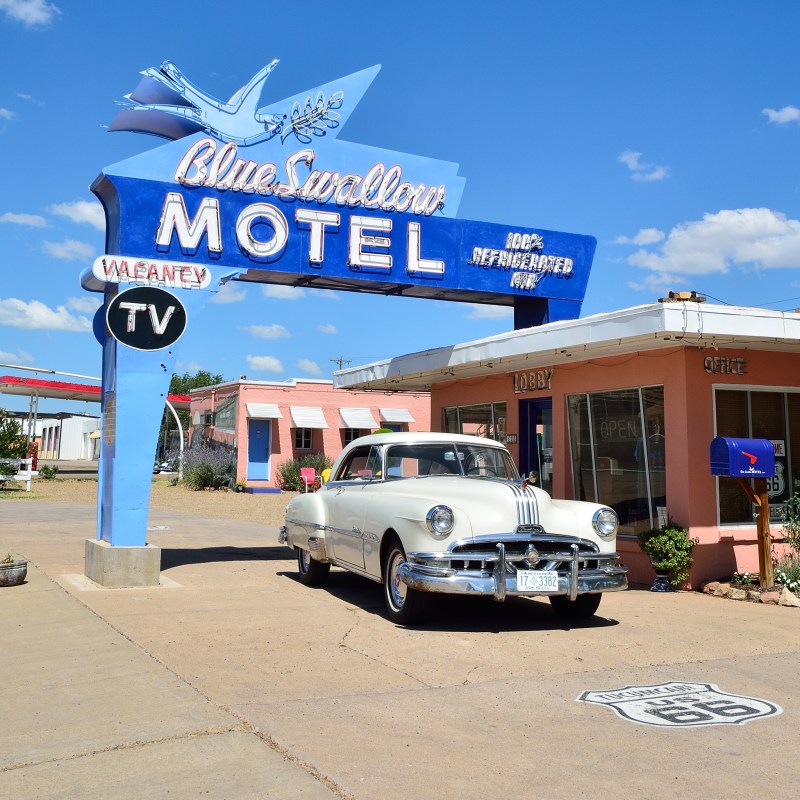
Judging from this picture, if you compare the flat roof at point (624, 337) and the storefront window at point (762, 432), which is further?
the storefront window at point (762, 432)

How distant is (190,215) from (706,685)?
7756 mm

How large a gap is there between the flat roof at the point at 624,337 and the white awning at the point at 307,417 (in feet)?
61.3

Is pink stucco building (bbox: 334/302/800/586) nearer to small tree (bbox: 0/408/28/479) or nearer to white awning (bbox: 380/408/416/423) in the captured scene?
white awning (bbox: 380/408/416/423)

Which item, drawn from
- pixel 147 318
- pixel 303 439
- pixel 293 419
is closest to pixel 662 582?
pixel 147 318

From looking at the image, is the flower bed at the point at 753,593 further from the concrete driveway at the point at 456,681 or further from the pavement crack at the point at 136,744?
the pavement crack at the point at 136,744

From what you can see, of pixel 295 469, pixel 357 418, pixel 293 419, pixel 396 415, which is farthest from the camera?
pixel 396 415

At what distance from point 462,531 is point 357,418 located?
26.0 metres

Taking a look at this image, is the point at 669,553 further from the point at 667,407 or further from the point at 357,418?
the point at 357,418

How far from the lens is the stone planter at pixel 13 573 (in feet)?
30.6

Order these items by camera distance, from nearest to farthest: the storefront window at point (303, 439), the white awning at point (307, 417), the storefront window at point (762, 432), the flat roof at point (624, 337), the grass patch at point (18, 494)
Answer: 1. the flat roof at point (624, 337)
2. the storefront window at point (762, 432)
3. the grass patch at point (18, 494)
4. the white awning at point (307, 417)
5. the storefront window at point (303, 439)

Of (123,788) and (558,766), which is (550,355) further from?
(123,788)

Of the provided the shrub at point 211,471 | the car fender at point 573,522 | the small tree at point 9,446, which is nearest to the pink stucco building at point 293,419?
the shrub at point 211,471

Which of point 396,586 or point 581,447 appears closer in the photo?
point 396,586

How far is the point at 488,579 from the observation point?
23.3ft
